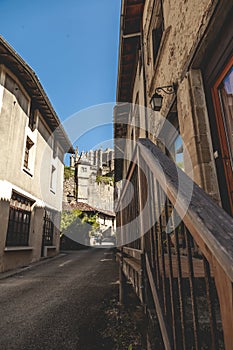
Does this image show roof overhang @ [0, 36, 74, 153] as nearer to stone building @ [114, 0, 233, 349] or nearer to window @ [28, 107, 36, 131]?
window @ [28, 107, 36, 131]

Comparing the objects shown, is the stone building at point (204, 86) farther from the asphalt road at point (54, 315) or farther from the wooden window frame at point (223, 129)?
the asphalt road at point (54, 315)

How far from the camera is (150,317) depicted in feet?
4.66

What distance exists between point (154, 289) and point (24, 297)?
3.34 meters

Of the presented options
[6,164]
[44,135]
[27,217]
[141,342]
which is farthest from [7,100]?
[141,342]

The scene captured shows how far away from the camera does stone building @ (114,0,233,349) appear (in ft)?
2.57

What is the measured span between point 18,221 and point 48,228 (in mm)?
3621

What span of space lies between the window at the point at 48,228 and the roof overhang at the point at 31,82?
454cm

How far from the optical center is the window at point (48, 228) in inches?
437

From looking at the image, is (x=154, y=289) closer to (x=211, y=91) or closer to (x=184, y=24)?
(x=211, y=91)

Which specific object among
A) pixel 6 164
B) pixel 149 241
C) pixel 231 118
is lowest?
pixel 149 241

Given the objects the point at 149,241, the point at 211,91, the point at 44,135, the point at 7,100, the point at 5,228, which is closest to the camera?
the point at 149,241

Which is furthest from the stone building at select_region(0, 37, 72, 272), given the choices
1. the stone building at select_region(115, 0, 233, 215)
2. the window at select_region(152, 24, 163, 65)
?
the stone building at select_region(115, 0, 233, 215)

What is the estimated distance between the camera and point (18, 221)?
820cm

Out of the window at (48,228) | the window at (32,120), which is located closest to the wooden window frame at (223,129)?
the window at (32,120)
